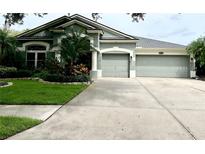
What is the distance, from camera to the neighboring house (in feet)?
75.1

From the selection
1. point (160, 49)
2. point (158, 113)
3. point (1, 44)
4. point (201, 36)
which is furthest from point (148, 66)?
point (158, 113)

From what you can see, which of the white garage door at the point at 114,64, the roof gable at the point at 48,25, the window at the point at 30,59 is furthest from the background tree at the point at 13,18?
the white garage door at the point at 114,64

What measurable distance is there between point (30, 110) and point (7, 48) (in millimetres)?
15752

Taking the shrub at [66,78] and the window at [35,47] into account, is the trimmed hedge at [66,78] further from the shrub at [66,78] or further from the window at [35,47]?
the window at [35,47]

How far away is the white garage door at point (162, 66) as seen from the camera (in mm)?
24922

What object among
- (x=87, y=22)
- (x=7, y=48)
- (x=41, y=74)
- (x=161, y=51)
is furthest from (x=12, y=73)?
(x=161, y=51)

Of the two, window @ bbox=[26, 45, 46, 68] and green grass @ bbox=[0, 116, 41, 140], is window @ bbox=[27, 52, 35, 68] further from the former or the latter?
green grass @ bbox=[0, 116, 41, 140]

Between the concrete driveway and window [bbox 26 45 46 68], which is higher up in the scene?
window [bbox 26 45 46 68]

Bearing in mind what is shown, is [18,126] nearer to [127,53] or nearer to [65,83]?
[65,83]

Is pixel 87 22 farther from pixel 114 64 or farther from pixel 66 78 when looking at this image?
pixel 66 78

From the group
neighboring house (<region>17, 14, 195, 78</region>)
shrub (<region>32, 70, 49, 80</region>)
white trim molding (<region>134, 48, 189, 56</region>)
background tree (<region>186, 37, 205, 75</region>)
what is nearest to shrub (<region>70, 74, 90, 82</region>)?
shrub (<region>32, 70, 49, 80</region>)

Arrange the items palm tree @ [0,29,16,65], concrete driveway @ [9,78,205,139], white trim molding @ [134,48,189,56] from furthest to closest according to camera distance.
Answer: white trim molding @ [134,48,189,56]
palm tree @ [0,29,16,65]
concrete driveway @ [9,78,205,139]

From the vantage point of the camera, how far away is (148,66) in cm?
2505
